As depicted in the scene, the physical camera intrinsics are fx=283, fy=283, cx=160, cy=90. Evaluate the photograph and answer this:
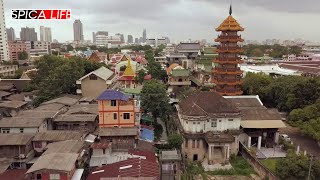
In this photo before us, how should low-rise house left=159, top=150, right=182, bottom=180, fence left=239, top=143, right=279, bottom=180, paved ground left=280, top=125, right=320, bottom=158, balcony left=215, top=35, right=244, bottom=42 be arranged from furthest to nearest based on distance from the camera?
balcony left=215, top=35, right=244, bottom=42
paved ground left=280, top=125, right=320, bottom=158
fence left=239, top=143, right=279, bottom=180
low-rise house left=159, top=150, right=182, bottom=180

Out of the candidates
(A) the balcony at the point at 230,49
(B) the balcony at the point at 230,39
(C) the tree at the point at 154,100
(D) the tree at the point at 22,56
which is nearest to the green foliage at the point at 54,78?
(C) the tree at the point at 154,100

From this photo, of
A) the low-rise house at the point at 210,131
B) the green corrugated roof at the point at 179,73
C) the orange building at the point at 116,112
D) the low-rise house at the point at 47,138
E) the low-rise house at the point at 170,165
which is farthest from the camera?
the green corrugated roof at the point at 179,73

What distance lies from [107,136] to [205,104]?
11544 millimetres

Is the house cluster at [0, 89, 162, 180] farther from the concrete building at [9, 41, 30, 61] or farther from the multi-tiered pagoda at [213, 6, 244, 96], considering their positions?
the concrete building at [9, 41, 30, 61]

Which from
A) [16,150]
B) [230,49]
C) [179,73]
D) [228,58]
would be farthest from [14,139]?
[179,73]

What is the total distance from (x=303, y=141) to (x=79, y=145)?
2634 cm

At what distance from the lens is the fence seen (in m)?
25.0

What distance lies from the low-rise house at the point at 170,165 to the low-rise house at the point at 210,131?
4456 mm

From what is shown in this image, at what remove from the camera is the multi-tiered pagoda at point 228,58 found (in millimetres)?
43375

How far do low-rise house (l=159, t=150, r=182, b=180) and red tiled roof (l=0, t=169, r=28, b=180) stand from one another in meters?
10.9

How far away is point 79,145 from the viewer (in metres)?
24.1

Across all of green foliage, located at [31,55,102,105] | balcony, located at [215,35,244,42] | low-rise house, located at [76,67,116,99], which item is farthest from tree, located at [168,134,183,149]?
green foliage, located at [31,55,102,105]

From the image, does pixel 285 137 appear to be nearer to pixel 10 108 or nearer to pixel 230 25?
pixel 230 25

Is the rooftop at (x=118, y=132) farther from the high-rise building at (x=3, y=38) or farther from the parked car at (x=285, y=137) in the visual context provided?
the high-rise building at (x=3, y=38)
